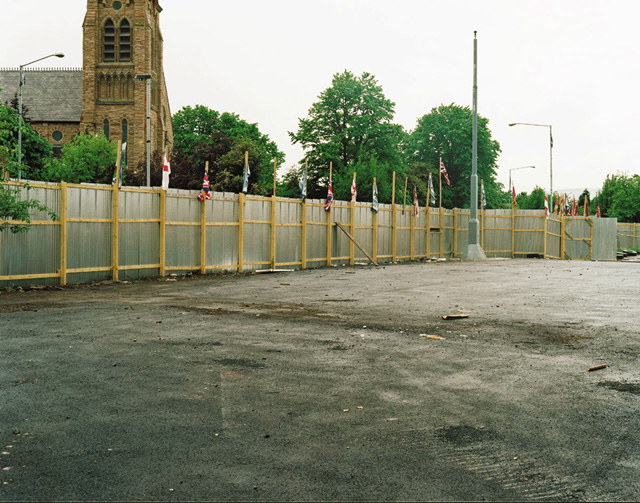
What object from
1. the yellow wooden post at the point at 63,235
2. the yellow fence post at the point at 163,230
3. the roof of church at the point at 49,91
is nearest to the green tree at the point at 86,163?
the roof of church at the point at 49,91

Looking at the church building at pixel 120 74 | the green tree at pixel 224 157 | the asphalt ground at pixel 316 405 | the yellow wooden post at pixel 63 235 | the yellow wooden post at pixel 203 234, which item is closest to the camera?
the asphalt ground at pixel 316 405

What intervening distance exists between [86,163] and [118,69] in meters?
15.2

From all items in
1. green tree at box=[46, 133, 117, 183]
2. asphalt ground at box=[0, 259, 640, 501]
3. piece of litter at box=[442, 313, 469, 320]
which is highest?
green tree at box=[46, 133, 117, 183]

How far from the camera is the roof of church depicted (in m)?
78.2

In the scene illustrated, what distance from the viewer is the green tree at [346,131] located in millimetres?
58375

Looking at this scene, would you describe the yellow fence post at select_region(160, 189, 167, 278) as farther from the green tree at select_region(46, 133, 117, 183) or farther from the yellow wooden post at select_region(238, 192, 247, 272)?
the green tree at select_region(46, 133, 117, 183)

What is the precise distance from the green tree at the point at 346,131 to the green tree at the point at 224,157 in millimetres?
4735

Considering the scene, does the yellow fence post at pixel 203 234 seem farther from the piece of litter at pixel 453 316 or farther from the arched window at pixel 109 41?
the arched window at pixel 109 41

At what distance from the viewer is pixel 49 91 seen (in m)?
81.1

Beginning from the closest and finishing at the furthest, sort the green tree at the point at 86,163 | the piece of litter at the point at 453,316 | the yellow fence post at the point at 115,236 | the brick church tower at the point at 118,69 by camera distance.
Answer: the piece of litter at the point at 453,316 < the yellow fence post at the point at 115,236 < the green tree at the point at 86,163 < the brick church tower at the point at 118,69

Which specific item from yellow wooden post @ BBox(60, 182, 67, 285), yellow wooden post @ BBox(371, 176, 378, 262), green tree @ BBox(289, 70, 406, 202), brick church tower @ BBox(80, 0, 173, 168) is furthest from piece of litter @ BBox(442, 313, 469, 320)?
brick church tower @ BBox(80, 0, 173, 168)

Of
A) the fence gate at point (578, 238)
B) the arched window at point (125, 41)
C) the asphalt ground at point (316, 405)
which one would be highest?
the arched window at point (125, 41)

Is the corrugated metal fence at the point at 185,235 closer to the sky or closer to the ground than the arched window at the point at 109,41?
closer to the ground

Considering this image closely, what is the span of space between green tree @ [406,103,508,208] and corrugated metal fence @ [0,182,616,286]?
35213mm
